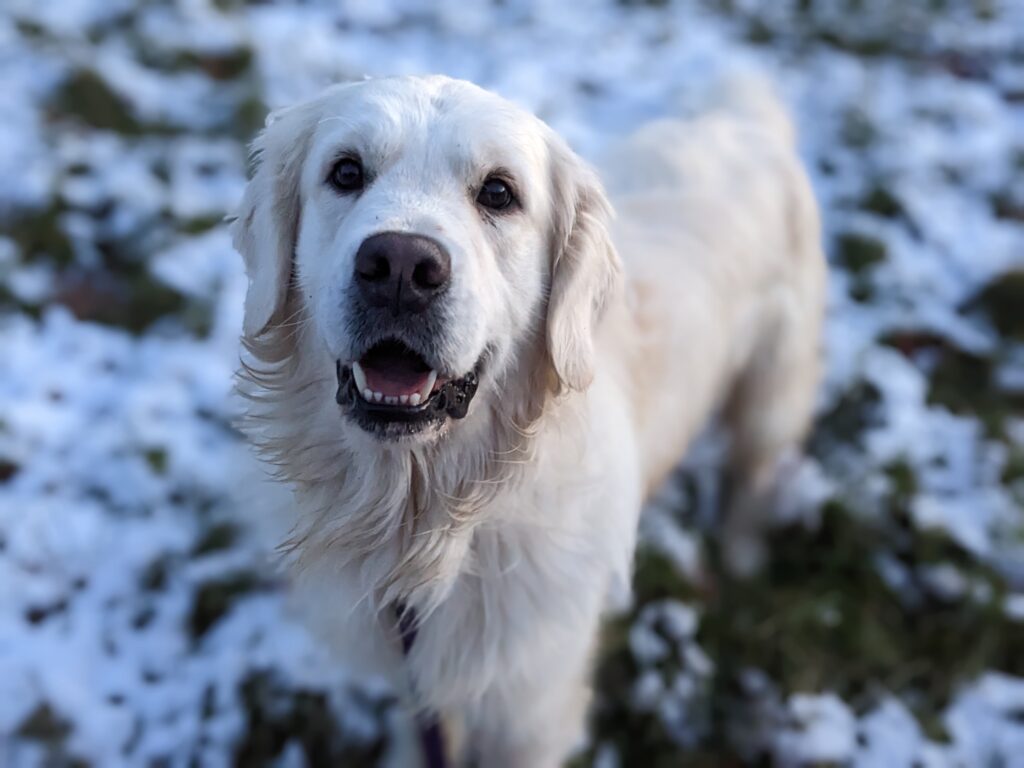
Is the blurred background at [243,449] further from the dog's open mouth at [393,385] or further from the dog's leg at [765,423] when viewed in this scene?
the dog's open mouth at [393,385]

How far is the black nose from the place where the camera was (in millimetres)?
1450

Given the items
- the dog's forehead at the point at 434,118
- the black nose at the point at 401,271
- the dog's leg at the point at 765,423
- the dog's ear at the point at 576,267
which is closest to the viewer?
the black nose at the point at 401,271

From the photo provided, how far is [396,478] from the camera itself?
1816mm

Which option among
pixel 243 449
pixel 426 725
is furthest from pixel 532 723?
pixel 243 449

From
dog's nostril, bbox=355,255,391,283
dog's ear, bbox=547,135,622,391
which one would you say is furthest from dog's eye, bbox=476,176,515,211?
dog's nostril, bbox=355,255,391,283

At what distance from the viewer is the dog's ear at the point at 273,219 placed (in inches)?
71.5

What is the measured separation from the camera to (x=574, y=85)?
477 centimetres

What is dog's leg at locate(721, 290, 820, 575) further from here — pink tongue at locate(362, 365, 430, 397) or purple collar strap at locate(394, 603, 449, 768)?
pink tongue at locate(362, 365, 430, 397)

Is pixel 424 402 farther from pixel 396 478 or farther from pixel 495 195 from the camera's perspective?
pixel 495 195

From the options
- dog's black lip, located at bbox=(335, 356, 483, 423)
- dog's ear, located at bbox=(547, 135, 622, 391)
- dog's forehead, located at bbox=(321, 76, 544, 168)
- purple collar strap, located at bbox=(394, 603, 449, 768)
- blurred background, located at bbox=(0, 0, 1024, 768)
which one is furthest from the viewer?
blurred background, located at bbox=(0, 0, 1024, 768)

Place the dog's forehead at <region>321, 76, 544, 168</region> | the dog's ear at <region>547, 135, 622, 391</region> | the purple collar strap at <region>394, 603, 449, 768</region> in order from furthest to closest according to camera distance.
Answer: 1. the purple collar strap at <region>394, 603, 449, 768</region>
2. the dog's ear at <region>547, 135, 622, 391</region>
3. the dog's forehead at <region>321, 76, 544, 168</region>

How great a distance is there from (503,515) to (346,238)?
74 centimetres

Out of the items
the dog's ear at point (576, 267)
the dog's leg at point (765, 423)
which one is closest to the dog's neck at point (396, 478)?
the dog's ear at point (576, 267)

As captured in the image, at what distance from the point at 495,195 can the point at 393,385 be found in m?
0.49
